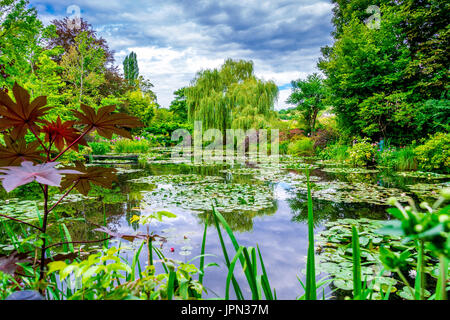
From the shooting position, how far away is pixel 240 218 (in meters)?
2.52

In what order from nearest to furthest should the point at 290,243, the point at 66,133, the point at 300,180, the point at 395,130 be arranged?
1. the point at 66,133
2. the point at 290,243
3. the point at 300,180
4. the point at 395,130

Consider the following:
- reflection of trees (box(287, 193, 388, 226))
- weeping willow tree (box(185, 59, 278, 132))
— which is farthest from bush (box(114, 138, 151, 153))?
reflection of trees (box(287, 193, 388, 226))

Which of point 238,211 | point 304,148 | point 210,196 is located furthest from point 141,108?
point 238,211

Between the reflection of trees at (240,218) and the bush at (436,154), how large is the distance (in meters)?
4.73

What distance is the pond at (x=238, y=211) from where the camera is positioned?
1.62 metres

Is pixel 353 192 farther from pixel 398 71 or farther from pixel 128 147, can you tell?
pixel 128 147

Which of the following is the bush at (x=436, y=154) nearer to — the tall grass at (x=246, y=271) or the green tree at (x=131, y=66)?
the tall grass at (x=246, y=271)

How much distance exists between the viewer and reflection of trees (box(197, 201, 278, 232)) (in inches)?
89.3

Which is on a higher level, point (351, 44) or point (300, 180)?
point (351, 44)

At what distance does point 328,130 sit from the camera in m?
11.0

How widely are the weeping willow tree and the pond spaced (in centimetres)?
766
